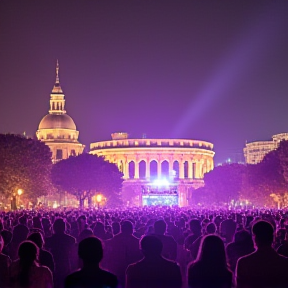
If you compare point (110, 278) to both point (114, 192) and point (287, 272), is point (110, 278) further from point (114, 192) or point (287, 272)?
point (114, 192)

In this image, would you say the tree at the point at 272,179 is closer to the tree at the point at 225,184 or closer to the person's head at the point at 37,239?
the tree at the point at 225,184

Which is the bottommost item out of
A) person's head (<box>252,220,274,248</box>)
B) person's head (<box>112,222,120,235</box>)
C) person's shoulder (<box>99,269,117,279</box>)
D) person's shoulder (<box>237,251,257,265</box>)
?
person's shoulder (<box>99,269,117,279</box>)

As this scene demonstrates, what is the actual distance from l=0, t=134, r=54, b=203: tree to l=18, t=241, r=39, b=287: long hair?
263ft

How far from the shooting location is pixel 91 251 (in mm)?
9883

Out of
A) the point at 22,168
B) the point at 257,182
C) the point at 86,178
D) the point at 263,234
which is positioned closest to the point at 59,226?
the point at 263,234

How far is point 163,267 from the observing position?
10664mm

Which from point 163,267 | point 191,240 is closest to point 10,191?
point 191,240

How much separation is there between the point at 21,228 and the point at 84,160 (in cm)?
11715

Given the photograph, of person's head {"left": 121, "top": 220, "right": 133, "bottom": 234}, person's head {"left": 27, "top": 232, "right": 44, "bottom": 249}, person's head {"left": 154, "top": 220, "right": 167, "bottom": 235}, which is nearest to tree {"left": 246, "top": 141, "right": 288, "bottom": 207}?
person's head {"left": 154, "top": 220, "right": 167, "bottom": 235}

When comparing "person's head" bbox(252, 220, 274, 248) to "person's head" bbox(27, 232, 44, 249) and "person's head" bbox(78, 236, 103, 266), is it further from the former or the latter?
"person's head" bbox(27, 232, 44, 249)

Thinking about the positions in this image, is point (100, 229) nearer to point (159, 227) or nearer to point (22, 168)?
point (159, 227)

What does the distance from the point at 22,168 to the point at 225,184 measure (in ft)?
213

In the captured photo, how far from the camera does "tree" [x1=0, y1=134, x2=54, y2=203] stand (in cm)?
9138

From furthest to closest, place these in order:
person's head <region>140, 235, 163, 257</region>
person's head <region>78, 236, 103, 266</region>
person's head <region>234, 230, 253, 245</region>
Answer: person's head <region>234, 230, 253, 245</region> → person's head <region>140, 235, 163, 257</region> → person's head <region>78, 236, 103, 266</region>
